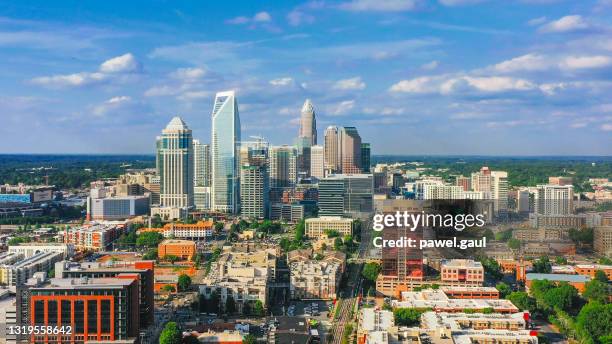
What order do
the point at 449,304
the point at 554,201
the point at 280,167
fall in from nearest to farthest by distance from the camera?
the point at 449,304 < the point at 554,201 < the point at 280,167

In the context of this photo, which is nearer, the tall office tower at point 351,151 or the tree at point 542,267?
the tree at point 542,267

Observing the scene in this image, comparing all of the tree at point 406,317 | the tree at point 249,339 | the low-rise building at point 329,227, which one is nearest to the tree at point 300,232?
the low-rise building at point 329,227

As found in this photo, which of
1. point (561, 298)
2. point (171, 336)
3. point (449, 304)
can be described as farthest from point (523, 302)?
point (171, 336)

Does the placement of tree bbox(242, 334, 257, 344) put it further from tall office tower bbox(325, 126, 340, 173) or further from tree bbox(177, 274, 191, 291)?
tall office tower bbox(325, 126, 340, 173)

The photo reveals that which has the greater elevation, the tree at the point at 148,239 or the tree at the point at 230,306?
the tree at the point at 148,239

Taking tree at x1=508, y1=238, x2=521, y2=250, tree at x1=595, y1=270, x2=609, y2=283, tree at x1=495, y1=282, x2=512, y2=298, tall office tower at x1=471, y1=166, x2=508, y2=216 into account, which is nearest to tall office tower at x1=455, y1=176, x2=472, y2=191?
tall office tower at x1=471, y1=166, x2=508, y2=216

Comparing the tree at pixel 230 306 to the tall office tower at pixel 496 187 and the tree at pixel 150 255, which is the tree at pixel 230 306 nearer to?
the tree at pixel 150 255

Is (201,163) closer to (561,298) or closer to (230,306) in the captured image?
(230,306)
